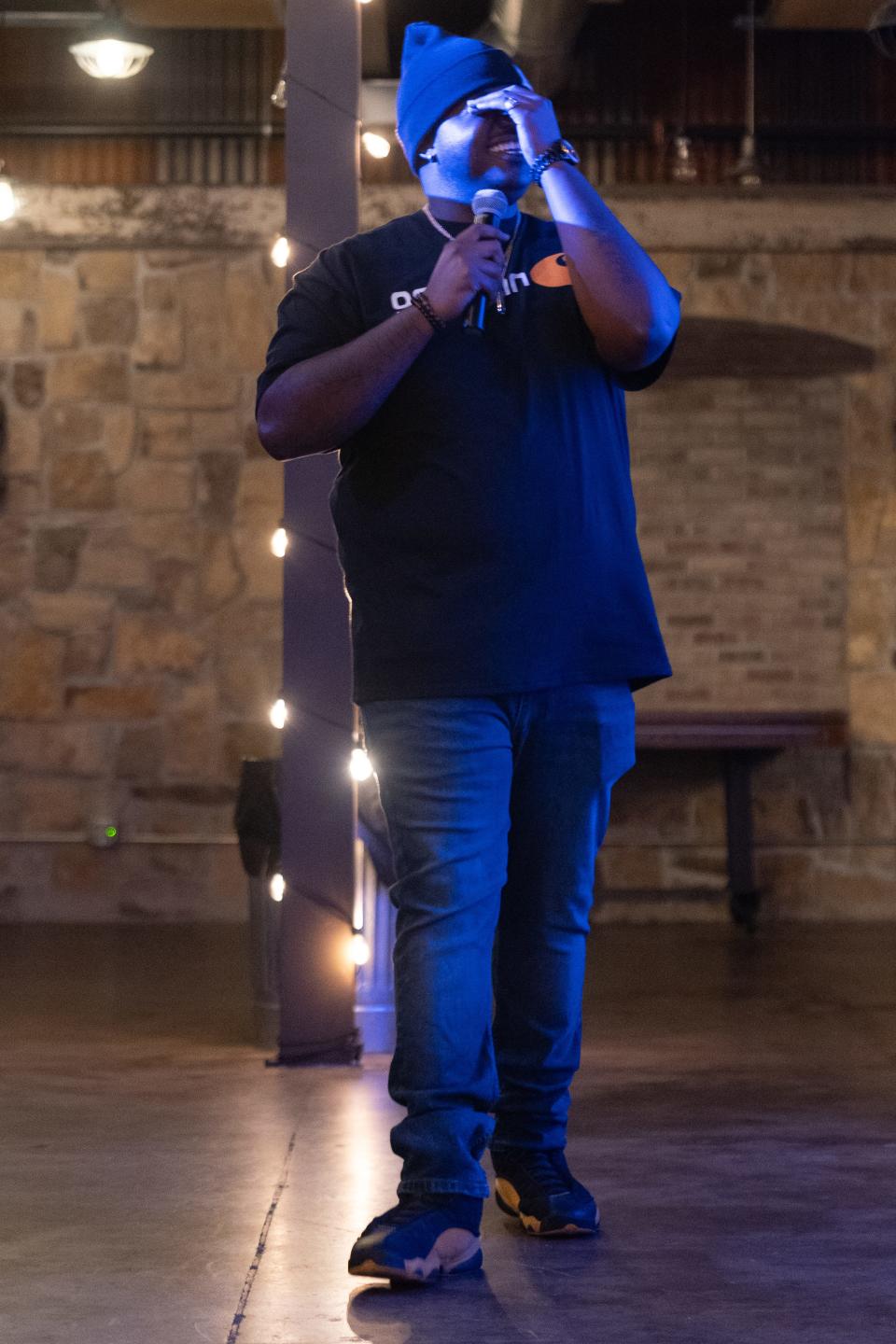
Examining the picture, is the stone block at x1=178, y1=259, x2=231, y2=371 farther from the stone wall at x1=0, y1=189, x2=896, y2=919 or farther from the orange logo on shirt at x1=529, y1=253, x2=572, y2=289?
the orange logo on shirt at x1=529, y1=253, x2=572, y2=289

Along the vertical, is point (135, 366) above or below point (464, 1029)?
above

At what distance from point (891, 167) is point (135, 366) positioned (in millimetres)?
2976

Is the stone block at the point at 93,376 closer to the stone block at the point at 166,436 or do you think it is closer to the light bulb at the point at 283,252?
the stone block at the point at 166,436

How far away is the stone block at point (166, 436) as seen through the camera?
6.56m

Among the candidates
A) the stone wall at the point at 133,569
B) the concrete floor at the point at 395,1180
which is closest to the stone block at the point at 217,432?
the stone wall at the point at 133,569

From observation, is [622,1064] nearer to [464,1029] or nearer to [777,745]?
[464,1029]

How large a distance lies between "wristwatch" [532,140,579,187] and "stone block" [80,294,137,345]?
476 cm

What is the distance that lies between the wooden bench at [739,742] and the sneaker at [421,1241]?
420 cm

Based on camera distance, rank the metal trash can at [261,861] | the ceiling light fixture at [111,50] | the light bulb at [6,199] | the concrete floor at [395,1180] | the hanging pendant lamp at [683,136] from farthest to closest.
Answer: the hanging pendant lamp at [683,136]
the light bulb at [6,199]
the ceiling light fixture at [111,50]
the metal trash can at [261,861]
the concrete floor at [395,1180]

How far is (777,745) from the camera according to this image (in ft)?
20.0

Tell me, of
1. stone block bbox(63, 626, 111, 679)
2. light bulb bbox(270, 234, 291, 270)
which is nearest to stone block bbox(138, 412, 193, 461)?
stone block bbox(63, 626, 111, 679)

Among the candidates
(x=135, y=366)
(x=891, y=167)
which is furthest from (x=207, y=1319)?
(x=891, y=167)

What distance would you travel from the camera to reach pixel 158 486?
6.56 metres

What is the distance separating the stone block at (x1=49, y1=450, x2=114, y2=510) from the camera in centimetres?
656
